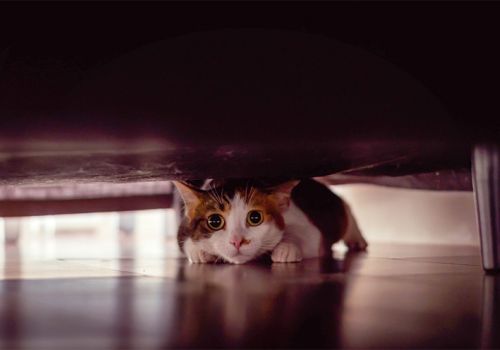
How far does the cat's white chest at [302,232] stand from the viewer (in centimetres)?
175

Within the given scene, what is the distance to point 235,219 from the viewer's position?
61.4 inches

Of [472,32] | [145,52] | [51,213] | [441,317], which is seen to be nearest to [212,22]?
→ [145,52]

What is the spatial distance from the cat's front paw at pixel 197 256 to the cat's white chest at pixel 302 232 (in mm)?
219

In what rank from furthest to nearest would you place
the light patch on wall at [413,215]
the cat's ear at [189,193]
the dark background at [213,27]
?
the light patch on wall at [413,215] → the cat's ear at [189,193] → the dark background at [213,27]

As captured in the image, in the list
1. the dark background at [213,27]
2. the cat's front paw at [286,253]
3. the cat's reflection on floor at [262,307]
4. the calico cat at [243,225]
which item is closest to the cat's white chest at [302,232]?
the calico cat at [243,225]

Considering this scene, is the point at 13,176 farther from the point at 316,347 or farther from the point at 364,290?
the point at 316,347

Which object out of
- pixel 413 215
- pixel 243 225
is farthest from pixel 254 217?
pixel 413 215

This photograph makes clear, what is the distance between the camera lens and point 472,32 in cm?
104

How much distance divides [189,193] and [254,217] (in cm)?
18

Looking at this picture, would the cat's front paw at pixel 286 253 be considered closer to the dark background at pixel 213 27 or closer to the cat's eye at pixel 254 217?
the cat's eye at pixel 254 217

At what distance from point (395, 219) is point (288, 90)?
1.96m

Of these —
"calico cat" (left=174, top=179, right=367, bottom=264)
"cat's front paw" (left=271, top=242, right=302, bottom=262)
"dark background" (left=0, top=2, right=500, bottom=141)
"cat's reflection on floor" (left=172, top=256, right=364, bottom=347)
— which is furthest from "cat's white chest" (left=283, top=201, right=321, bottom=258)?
"dark background" (left=0, top=2, right=500, bottom=141)

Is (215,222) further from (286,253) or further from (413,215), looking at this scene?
(413,215)

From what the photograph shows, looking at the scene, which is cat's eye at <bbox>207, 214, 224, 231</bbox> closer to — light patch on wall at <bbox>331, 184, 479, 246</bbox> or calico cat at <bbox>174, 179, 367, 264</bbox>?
calico cat at <bbox>174, 179, 367, 264</bbox>
